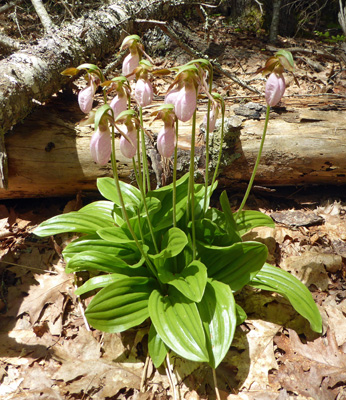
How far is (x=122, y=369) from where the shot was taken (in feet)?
6.31

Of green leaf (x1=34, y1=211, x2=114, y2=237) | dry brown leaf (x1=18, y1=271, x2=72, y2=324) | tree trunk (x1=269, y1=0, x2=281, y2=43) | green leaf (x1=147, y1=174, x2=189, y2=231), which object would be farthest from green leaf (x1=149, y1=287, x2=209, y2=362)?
tree trunk (x1=269, y1=0, x2=281, y2=43)

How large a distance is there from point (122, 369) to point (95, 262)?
25.6 inches

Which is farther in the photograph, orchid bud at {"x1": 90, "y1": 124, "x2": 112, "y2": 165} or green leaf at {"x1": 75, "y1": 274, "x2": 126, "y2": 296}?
green leaf at {"x1": 75, "y1": 274, "x2": 126, "y2": 296}

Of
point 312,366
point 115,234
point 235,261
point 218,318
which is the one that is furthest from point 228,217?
point 312,366

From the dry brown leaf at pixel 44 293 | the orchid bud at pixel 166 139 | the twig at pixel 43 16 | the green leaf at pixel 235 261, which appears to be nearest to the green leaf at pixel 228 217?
the green leaf at pixel 235 261

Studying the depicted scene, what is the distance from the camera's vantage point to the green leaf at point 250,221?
2256mm

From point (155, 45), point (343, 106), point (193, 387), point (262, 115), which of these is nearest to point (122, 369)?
point (193, 387)

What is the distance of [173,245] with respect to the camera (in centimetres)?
188

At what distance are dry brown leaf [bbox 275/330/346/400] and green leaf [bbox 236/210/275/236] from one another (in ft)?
2.32

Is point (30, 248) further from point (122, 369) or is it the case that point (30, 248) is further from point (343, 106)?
point (343, 106)

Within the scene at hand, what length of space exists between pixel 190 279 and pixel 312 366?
0.85 m

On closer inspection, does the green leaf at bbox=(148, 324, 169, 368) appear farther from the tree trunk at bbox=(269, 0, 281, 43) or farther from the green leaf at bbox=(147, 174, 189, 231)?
the tree trunk at bbox=(269, 0, 281, 43)

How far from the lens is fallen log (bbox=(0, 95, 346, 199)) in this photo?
9.07 feet

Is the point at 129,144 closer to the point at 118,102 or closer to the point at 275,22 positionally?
the point at 118,102
